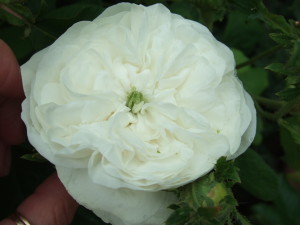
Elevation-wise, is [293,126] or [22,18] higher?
[22,18]

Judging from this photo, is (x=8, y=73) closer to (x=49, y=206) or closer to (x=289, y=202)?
(x=49, y=206)

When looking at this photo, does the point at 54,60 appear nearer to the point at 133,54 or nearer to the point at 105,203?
the point at 133,54

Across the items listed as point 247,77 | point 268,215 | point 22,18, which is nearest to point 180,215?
point 22,18

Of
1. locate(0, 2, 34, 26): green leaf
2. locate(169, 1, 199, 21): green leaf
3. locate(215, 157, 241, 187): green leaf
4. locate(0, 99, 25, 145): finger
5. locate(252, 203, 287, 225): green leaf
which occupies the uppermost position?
locate(0, 2, 34, 26): green leaf

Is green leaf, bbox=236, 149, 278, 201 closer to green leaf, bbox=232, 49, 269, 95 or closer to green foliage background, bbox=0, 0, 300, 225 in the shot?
green foliage background, bbox=0, 0, 300, 225

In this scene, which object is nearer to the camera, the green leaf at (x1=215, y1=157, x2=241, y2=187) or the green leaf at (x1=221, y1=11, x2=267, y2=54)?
the green leaf at (x1=215, y1=157, x2=241, y2=187)

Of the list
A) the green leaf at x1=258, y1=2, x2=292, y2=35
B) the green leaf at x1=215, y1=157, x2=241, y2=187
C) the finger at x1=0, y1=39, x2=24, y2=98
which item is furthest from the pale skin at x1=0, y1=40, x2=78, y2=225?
the green leaf at x1=258, y1=2, x2=292, y2=35

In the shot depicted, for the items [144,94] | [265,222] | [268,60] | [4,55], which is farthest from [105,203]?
[268,60]

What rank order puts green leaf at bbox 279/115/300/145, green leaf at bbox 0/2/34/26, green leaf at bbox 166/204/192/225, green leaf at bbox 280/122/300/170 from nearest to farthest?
green leaf at bbox 166/204/192/225 < green leaf at bbox 0/2/34/26 < green leaf at bbox 279/115/300/145 < green leaf at bbox 280/122/300/170
